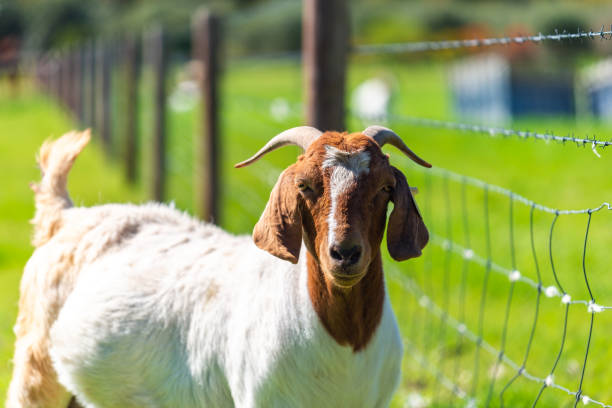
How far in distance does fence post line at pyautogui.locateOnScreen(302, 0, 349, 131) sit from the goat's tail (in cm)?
127

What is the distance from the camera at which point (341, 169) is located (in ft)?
9.70

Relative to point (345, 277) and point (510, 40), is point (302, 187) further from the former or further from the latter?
point (510, 40)

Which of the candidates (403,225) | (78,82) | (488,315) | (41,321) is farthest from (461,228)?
(78,82)

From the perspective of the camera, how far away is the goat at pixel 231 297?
119 inches

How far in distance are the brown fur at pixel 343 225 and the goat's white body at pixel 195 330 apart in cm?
10

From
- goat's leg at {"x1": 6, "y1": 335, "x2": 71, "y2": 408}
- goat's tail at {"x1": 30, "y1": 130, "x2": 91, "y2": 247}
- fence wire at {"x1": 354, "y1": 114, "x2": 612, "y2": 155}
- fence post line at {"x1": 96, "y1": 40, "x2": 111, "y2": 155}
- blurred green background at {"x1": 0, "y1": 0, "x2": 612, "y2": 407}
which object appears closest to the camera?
fence wire at {"x1": 354, "y1": 114, "x2": 612, "y2": 155}

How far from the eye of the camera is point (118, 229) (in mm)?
4254

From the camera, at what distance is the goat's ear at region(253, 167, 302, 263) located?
10.1 feet

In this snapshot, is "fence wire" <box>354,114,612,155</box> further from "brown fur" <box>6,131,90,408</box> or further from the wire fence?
"brown fur" <box>6,131,90,408</box>

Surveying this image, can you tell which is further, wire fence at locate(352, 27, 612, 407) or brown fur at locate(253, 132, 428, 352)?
wire fence at locate(352, 27, 612, 407)

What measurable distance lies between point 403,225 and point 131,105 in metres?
8.62

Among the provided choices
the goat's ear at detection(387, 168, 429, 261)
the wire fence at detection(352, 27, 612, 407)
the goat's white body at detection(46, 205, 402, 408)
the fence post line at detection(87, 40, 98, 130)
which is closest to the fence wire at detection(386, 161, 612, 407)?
the wire fence at detection(352, 27, 612, 407)

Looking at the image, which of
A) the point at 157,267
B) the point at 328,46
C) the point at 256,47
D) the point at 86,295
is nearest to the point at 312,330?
the point at 157,267

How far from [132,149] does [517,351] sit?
6.87 m
